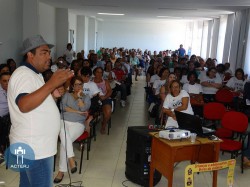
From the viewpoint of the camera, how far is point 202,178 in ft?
13.3

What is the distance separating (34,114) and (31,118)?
0.10ft

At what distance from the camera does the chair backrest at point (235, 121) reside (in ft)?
14.8

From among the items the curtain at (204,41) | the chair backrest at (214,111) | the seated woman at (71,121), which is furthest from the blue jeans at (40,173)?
the curtain at (204,41)

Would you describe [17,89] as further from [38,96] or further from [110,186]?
[110,186]

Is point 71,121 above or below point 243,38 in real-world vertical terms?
below

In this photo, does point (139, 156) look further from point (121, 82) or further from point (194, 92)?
point (121, 82)

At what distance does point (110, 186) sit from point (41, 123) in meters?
1.99

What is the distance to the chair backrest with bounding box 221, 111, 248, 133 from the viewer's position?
14.8 feet

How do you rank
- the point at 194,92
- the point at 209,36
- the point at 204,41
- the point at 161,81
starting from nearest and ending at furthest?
the point at 194,92
the point at 161,81
the point at 209,36
the point at 204,41

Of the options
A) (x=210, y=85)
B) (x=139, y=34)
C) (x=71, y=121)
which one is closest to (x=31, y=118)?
(x=71, y=121)

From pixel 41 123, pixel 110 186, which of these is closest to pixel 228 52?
pixel 110 186

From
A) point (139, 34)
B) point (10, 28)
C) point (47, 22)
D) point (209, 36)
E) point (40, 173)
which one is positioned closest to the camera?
point (40, 173)

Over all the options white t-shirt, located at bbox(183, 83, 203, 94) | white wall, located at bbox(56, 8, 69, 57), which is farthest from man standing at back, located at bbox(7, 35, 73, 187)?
white wall, located at bbox(56, 8, 69, 57)

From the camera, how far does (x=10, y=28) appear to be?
7.99 m
